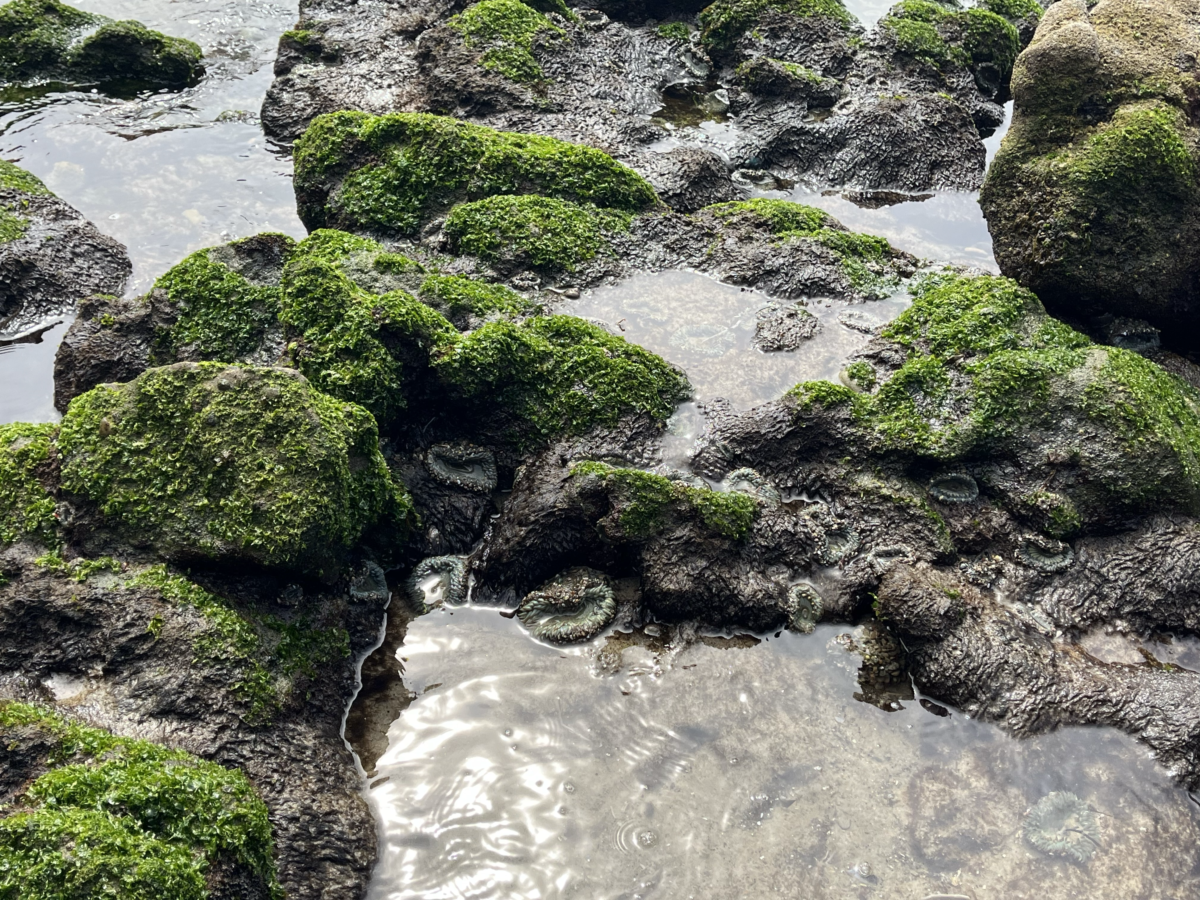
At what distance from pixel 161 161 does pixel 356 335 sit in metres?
5.54

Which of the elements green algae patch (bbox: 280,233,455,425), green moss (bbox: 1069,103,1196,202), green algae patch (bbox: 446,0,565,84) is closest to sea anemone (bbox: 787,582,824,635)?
green algae patch (bbox: 280,233,455,425)

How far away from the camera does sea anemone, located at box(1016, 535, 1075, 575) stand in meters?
6.68

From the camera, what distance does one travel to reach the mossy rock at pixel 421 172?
29.9 feet

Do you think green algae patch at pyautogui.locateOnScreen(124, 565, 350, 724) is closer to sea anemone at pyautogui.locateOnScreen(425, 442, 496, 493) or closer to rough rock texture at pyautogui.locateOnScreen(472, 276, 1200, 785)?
rough rock texture at pyautogui.locateOnScreen(472, 276, 1200, 785)

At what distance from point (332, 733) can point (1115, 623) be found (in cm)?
504

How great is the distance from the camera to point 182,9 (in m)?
14.0

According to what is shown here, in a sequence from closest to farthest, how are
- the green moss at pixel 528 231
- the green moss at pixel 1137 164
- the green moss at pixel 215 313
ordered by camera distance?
1. the green moss at pixel 215 313
2. the green moss at pixel 1137 164
3. the green moss at pixel 528 231

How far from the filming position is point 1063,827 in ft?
17.8

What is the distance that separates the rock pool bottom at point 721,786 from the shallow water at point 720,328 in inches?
90.7

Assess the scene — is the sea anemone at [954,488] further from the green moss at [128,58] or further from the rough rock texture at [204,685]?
the green moss at [128,58]

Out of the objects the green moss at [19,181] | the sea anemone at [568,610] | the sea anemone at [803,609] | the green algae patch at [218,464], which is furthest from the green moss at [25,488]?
the green moss at [19,181]

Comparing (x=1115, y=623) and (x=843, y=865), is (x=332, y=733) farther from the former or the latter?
(x=1115, y=623)

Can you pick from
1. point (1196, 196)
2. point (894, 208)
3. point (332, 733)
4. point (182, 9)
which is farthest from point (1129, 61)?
point (182, 9)

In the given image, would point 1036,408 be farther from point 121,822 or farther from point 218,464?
point 121,822
